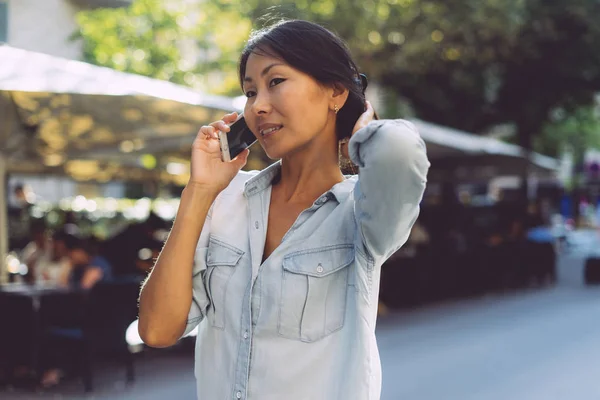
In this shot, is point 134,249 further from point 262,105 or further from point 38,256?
point 262,105

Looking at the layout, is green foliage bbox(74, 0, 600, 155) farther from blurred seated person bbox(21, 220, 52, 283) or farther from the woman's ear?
the woman's ear

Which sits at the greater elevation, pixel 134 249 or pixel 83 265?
pixel 83 265

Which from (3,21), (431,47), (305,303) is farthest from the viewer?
(431,47)

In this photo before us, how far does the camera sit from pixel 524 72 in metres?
20.5

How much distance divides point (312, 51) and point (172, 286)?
582 mm

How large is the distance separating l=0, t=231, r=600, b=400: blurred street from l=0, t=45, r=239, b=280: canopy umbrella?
2.37m

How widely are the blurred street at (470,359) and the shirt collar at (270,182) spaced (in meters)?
5.22

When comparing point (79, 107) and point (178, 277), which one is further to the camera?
point (79, 107)

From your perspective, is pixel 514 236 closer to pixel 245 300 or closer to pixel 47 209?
pixel 47 209

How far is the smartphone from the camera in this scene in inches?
73.7

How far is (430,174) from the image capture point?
16.6 m

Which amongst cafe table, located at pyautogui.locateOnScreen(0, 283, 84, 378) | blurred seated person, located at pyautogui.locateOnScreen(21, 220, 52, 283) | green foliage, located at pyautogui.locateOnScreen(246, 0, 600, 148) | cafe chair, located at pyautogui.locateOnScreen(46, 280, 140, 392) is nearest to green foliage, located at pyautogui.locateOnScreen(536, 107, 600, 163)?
green foliage, located at pyautogui.locateOnScreen(246, 0, 600, 148)

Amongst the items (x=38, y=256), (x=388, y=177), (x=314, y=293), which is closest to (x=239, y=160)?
(x=314, y=293)

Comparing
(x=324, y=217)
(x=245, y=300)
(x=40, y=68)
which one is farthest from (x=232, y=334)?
(x=40, y=68)
